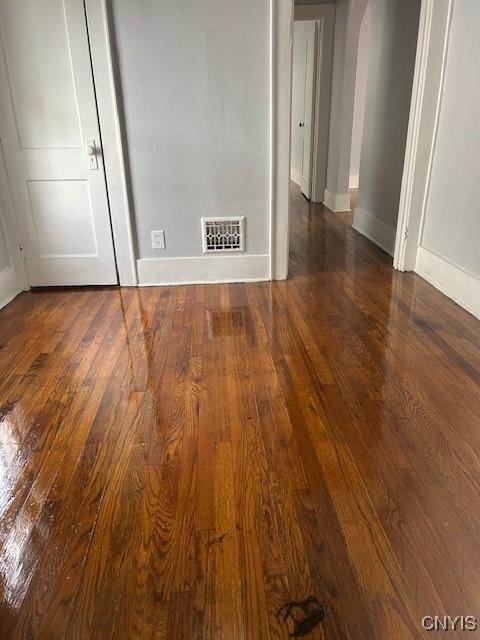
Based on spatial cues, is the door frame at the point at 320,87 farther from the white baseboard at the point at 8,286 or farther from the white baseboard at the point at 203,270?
the white baseboard at the point at 8,286

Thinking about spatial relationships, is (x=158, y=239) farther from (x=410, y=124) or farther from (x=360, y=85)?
(x=360, y=85)

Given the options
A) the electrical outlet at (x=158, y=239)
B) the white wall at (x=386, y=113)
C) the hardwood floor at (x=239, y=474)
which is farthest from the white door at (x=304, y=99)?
the hardwood floor at (x=239, y=474)

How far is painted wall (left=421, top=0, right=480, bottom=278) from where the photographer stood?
2.68m

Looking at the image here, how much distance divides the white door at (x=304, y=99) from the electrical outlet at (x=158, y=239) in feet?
11.2

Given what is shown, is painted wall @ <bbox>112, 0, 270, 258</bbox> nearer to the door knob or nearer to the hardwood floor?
the door knob

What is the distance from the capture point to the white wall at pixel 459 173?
2691 millimetres

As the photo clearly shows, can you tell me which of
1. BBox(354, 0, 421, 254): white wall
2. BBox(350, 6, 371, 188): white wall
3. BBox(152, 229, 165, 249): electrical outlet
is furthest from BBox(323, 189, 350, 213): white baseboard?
BBox(152, 229, 165, 249): electrical outlet

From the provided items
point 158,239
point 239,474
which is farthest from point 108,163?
point 239,474

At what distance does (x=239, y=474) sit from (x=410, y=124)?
9.03ft

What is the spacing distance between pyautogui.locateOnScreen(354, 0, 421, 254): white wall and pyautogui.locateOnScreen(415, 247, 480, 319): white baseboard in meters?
0.60

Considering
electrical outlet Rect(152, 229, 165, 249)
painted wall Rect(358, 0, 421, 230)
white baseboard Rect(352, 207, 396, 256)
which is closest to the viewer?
electrical outlet Rect(152, 229, 165, 249)

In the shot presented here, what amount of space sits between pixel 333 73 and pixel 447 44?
8.86 feet

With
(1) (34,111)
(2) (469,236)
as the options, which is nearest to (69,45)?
(1) (34,111)

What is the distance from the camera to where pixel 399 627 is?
110cm
